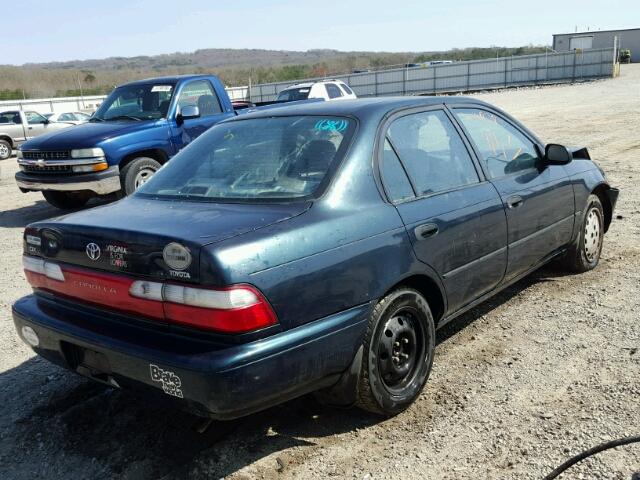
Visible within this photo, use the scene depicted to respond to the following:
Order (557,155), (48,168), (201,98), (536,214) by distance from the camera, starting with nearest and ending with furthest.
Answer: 1. (536,214)
2. (557,155)
3. (48,168)
4. (201,98)

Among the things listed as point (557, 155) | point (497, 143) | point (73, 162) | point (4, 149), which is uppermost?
point (497, 143)

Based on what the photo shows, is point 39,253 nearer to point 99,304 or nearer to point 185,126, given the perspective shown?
point 99,304

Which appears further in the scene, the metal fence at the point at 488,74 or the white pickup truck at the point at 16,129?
the metal fence at the point at 488,74

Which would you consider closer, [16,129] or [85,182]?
[85,182]

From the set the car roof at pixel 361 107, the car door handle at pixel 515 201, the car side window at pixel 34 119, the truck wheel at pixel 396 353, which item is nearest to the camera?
the truck wheel at pixel 396 353

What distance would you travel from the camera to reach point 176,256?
2656 mm

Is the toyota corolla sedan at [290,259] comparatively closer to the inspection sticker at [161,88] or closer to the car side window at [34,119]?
the inspection sticker at [161,88]

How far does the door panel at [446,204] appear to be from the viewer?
11.3 ft

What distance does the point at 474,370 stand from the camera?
3.85 meters

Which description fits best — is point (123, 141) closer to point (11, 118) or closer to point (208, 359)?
point (208, 359)

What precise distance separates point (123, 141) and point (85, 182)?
2.51ft

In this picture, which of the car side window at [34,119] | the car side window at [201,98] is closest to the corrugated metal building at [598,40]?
the car side window at [34,119]

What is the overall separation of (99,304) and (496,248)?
2414 millimetres

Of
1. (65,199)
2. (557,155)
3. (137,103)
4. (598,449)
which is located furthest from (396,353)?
(65,199)
